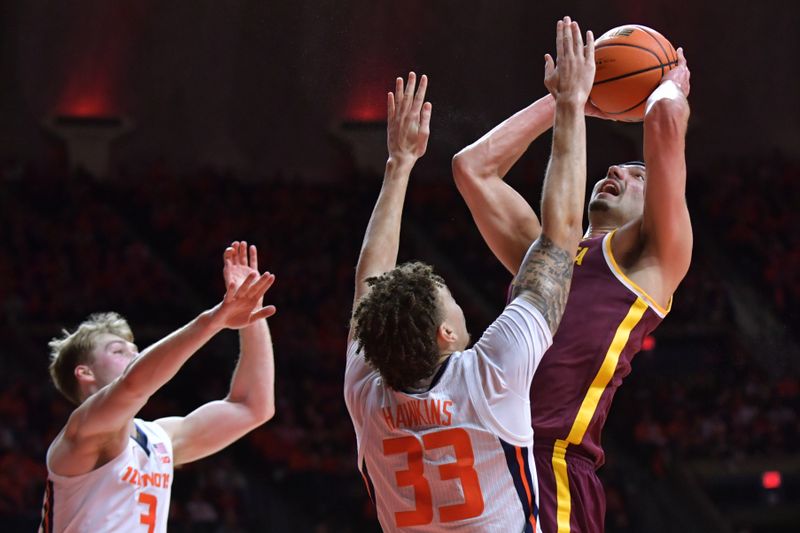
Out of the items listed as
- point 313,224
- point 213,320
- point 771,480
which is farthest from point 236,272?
point 313,224

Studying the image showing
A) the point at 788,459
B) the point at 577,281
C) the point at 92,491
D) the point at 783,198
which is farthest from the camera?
the point at 783,198

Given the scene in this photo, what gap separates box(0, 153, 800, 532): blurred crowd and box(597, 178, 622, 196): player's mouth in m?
5.87

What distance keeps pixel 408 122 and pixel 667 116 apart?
2.78ft

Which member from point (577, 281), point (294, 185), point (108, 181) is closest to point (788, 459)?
point (294, 185)

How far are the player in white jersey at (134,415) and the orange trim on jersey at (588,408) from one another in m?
0.95

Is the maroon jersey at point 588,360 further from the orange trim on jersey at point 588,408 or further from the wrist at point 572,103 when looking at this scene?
the wrist at point 572,103

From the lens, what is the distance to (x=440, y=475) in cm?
252

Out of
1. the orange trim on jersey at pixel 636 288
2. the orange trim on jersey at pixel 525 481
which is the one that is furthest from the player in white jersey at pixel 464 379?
the orange trim on jersey at pixel 636 288

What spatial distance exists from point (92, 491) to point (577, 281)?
1940 mm

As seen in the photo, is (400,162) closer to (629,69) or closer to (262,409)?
(629,69)

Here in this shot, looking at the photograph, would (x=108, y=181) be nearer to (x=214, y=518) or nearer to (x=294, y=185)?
(x=294, y=185)

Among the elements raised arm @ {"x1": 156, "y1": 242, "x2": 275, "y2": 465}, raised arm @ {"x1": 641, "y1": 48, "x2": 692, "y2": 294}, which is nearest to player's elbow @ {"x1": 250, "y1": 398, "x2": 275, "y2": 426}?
raised arm @ {"x1": 156, "y1": 242, "x2": 275, "y2": 465}

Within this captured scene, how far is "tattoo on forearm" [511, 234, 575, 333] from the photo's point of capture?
254cm

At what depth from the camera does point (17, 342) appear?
36.8ft
